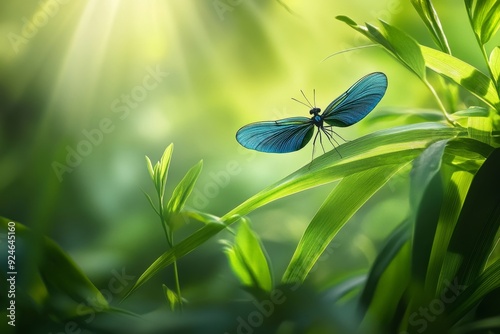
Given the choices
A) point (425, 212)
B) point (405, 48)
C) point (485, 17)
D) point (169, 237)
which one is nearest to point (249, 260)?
point (169, 237)

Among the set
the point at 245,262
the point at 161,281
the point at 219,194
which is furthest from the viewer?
the point at 219,194

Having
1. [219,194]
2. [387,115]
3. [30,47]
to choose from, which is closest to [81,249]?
[219,194]

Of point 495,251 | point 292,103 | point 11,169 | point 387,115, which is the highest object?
point 11,169

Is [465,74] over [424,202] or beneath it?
over

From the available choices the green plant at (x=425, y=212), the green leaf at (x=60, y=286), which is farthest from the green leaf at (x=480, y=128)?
the green leaf at (x=60, y=286)

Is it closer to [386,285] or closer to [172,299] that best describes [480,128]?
[386,285]

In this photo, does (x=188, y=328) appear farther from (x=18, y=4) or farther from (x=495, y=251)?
(x=18, y=4)

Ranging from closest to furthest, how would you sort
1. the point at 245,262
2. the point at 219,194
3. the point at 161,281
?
1. the point at 245,262
2. the point at 161,281
3. the point at 219,194
